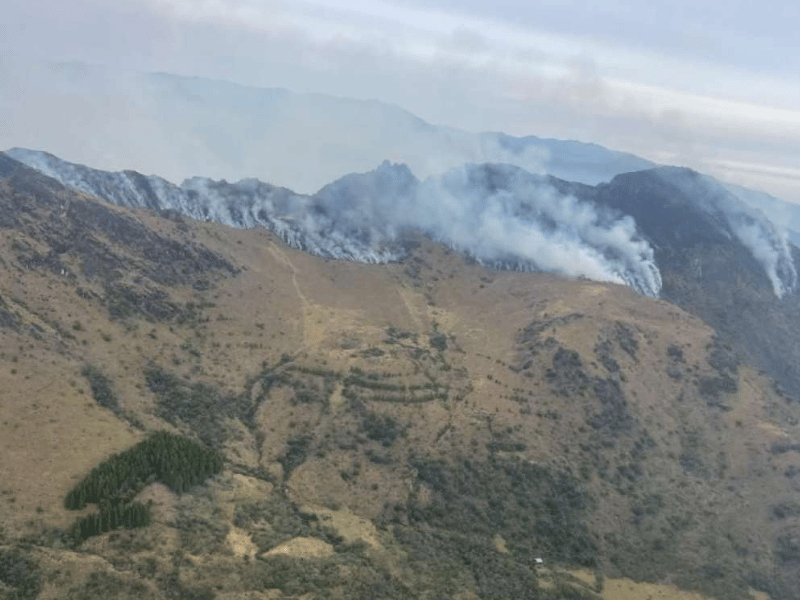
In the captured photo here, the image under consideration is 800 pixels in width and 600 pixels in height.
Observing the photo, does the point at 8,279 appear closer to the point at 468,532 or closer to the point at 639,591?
the point at 468,532

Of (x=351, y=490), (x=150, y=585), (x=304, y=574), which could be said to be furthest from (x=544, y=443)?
(x=150, y=585)

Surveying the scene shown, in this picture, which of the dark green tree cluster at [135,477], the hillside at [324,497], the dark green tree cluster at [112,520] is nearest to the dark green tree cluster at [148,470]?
the dark green tree cluster at [135,477]

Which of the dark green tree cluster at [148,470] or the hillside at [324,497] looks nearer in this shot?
the hillside at [324,497]

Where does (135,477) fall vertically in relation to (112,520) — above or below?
above

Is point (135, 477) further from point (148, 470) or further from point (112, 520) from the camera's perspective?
point (112, 520)

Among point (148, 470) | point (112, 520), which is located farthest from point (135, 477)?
point (112, 520)

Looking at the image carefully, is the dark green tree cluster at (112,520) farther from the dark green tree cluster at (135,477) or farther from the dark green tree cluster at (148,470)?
the dark green tree cluster at (148,470)

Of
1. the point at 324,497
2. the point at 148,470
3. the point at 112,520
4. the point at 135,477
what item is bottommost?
the point at 324,497

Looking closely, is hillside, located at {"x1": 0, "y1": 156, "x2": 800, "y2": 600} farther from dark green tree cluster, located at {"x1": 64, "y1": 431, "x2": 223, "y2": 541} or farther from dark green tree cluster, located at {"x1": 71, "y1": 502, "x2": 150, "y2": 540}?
dark green tree cluster, located at {"x1": 64, "y1": 431, "x2": 223, "y2": 541}
